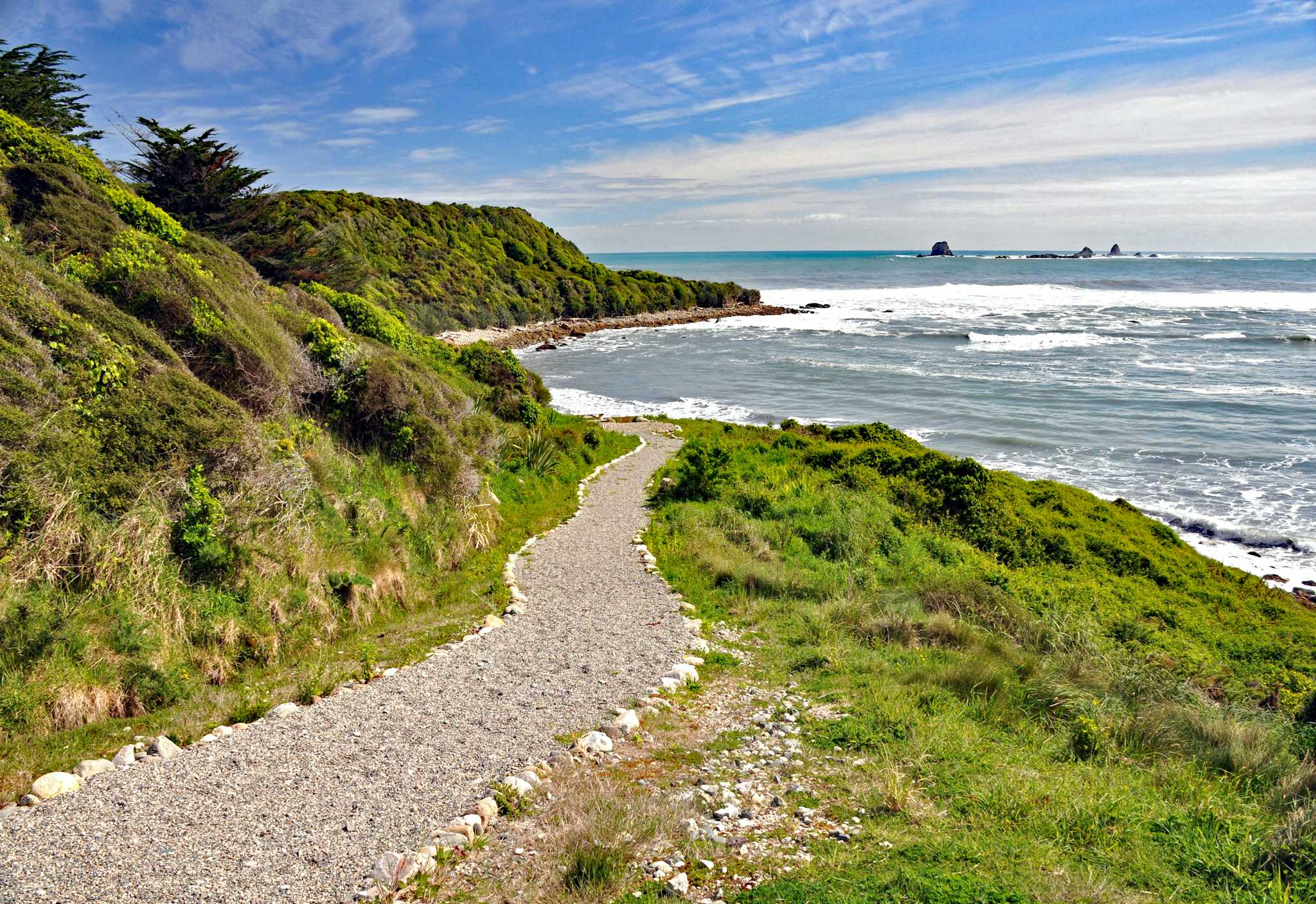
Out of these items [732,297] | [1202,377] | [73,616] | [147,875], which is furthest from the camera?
[732,297]

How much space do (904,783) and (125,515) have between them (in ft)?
29.7

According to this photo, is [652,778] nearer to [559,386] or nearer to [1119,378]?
[559,386]

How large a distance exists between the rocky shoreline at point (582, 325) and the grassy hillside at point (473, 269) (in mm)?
1498

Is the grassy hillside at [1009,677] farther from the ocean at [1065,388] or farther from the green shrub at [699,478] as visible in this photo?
the ocean at [1065,388]

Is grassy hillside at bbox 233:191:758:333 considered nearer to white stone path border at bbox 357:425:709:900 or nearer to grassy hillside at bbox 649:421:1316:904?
grassy hillside at bbox 649:421:1316:904

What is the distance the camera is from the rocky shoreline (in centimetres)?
6244

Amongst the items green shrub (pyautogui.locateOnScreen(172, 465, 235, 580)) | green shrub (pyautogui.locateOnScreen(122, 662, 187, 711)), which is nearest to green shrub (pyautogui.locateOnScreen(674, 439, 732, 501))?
green shrub (pyautogui.locateOnScreen(172, 465, 235, 580))

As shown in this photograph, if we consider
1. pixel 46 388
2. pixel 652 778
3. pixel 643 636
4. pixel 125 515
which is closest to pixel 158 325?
pixel 46 388

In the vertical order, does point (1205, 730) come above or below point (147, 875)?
below

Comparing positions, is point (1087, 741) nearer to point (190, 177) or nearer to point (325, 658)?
point (325, 658)

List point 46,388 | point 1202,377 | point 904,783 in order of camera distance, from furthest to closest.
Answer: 1. point 1202,377
2. point 46,388
3. point 904,783

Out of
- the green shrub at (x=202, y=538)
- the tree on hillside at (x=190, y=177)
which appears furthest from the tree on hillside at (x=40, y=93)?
the green shrub at (x=202, y=538)

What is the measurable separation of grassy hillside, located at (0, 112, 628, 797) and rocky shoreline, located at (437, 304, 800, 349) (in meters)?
36.6

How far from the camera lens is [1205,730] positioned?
7559 millimetres
